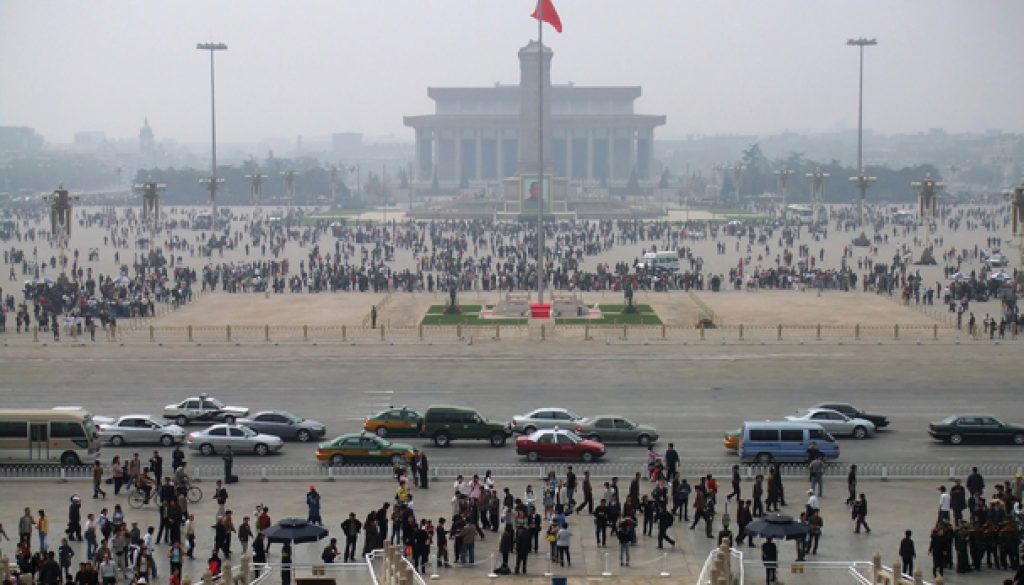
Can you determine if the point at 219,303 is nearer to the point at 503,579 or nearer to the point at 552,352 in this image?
the point at 552,352

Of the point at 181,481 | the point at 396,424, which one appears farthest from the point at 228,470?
the point at 396,424

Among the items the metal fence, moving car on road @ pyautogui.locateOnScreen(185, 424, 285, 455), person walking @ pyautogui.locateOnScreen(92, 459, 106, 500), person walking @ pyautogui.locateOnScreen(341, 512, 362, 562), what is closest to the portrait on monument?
the metal fence

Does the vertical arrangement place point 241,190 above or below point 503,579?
above

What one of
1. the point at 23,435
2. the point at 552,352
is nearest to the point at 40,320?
the point at 552,352

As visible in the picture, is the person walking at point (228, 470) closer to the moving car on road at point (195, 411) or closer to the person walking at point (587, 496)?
the moving car on road at point (195, 411)

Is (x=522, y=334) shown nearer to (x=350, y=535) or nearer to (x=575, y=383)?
(x=575, y=383)

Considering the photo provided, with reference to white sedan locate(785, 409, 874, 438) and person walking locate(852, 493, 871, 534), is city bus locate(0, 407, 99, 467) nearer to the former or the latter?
white sedan locate(785, 409, 874, 438)
